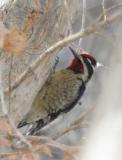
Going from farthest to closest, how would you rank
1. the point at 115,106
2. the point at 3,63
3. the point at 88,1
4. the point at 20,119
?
the point at 88,1 < the point at 20,119 < the point at 3,63 < the point at 115,106

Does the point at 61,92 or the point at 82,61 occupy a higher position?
the point at 82,61

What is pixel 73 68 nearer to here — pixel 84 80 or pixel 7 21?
pixel 84 80

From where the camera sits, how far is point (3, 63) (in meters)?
2.50

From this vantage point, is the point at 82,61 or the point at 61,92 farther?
the point at 61,92

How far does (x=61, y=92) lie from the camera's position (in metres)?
2.91

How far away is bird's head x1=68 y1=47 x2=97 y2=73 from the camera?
277 centimetres

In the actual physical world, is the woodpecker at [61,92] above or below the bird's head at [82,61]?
below

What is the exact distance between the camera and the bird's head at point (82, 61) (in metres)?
2.77

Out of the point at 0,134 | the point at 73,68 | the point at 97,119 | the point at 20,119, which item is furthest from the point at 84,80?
the point at 97,119

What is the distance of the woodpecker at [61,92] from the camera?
2783mm

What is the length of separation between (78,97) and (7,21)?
62cm

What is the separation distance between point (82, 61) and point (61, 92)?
0.25 m

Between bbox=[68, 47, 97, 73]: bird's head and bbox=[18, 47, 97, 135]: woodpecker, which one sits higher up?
bbox=[68, 47, 97, 73]: bird's head

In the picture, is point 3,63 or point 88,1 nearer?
point 3,63
